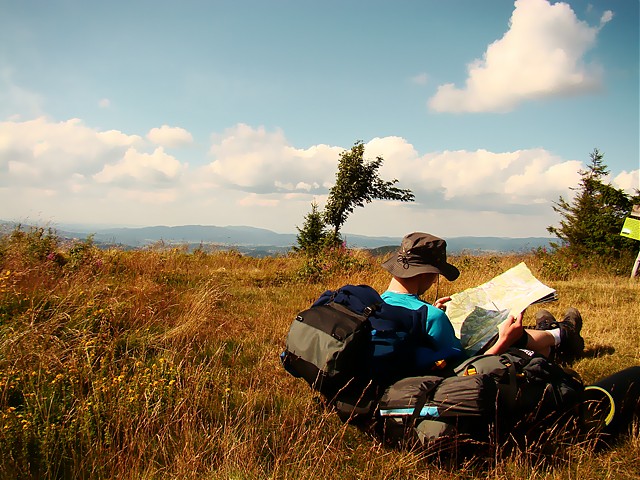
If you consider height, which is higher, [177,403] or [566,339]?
[566,339]

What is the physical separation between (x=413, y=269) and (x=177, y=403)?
6.25ft

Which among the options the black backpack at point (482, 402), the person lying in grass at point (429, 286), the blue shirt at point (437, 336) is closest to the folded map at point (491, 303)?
the person lying in grass at point (429, 286)

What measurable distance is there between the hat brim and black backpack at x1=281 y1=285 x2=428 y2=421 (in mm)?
322

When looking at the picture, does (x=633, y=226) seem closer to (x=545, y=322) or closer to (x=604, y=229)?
(x=604, y=229)

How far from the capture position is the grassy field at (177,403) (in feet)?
7.65

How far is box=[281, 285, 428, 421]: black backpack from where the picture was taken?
2379mm

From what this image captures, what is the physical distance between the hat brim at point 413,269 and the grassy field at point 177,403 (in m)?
1.12

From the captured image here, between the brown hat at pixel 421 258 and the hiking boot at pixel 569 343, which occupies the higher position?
the brown hat at pixel 421 258

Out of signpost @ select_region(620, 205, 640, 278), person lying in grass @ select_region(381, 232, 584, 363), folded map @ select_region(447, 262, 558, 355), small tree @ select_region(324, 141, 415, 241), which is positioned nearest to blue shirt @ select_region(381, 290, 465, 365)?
person lying in grass @ select_region(381, 232, 584, 363)

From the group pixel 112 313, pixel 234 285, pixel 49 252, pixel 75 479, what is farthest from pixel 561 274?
pixel 49 252

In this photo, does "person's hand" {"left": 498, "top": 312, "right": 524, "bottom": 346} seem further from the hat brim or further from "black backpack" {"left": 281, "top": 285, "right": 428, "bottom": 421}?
"black backpack" {"left": 281, "top": 285, "right": 428, "bottom": 421}

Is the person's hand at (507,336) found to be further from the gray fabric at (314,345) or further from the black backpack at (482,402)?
the gray fabric at (314,345)

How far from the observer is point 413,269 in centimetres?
294

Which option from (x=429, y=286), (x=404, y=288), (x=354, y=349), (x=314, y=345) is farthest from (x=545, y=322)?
(x=314, y=345)
